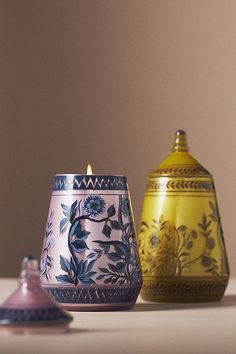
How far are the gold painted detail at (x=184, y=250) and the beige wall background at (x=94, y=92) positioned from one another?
111 cm

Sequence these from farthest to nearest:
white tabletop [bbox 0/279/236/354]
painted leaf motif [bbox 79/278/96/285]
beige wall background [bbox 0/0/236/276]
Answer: beige wall background [bbox 0/0/236/276] < painted leaf motif [bbox 79/278/96/285] < white tabletop [bbox 0/279/236/354]

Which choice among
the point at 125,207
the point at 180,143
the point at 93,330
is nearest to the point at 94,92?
the point at 180,143

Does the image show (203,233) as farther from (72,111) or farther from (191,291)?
(72,111)

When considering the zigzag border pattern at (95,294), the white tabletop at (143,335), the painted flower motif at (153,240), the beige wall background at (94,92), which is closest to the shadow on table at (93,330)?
the white tabletop at (143,335)

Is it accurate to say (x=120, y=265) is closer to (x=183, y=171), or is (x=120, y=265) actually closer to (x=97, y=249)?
(x=97, y=249)

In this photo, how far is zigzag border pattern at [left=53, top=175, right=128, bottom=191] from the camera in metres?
0.77

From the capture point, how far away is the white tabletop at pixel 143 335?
54cm

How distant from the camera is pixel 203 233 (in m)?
0.86

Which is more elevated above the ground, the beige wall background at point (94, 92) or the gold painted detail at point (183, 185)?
the beige wall background at point (94, 92)

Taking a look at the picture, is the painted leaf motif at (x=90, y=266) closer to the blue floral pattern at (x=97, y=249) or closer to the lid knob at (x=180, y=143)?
the blue floral pattern at (x=97, y=249)

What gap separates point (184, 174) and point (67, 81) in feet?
3.89

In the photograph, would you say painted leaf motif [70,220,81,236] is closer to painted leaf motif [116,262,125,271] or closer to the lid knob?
painted leaf motif [116,262,125,271]

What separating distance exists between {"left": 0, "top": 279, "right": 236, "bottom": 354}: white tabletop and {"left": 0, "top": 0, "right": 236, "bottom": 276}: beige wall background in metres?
1.21

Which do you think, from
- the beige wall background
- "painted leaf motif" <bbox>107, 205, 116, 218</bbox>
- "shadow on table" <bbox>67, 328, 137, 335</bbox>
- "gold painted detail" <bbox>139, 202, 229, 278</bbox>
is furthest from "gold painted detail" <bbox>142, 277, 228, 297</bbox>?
the beige wall background
